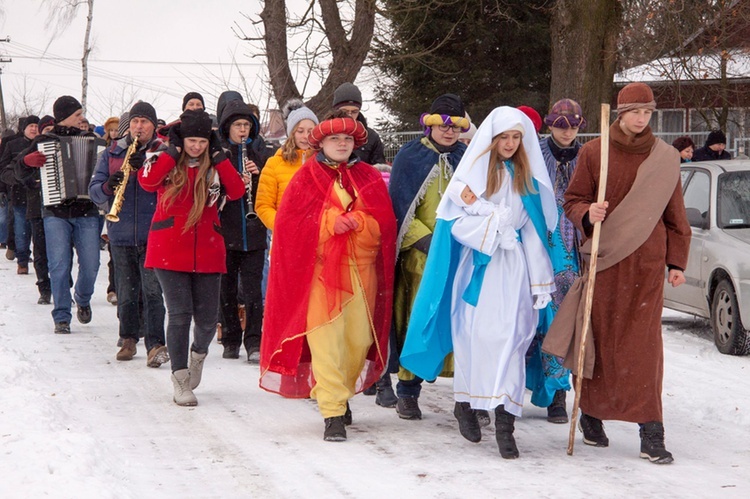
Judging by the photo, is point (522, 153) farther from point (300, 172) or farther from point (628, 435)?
point (628, 435)

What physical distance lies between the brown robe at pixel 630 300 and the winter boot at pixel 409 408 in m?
1.25

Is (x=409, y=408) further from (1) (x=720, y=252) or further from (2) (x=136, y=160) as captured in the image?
(1) (x=720, y=252)

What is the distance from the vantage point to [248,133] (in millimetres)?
9219

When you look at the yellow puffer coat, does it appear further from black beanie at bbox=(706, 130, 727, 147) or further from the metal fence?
the metal fence

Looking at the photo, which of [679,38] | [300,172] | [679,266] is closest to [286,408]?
[300,172]

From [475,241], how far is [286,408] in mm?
2105

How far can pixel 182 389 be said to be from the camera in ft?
25.5

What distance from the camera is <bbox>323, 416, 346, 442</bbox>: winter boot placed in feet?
21.9

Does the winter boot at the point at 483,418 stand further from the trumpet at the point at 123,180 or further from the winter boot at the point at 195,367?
the trumpet at the point at 123,180

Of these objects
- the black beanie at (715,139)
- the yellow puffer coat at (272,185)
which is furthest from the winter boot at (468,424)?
the black beanie at (715,139)

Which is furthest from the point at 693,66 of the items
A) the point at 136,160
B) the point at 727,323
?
the point at 136,160

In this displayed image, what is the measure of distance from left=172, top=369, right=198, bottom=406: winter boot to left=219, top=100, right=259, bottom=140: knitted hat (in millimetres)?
2232

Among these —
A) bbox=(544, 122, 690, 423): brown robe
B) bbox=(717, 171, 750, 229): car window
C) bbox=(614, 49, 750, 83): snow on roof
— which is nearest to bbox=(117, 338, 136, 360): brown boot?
bbox=(544, 122, 690, 423): brown robe

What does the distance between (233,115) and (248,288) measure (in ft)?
4.88
